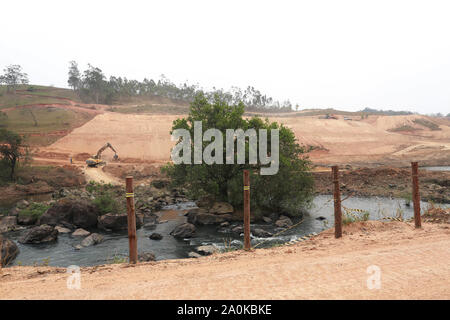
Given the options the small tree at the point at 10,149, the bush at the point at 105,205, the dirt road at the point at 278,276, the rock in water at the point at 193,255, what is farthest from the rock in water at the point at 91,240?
the small tree at the point at 10,149

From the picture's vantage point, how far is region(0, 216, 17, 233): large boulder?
13711 mm

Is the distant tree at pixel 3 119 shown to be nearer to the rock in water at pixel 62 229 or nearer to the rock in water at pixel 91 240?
the rock in water at pixel 62 229

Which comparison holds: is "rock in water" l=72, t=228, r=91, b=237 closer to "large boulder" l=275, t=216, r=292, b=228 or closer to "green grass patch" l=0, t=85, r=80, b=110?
"large boulder" l=275, t=216, r=292, b=228

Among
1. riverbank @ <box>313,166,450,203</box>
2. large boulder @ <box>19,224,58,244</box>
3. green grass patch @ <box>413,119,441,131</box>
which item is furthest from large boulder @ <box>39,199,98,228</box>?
green grass patch @ <box>413,119,441,131</box>

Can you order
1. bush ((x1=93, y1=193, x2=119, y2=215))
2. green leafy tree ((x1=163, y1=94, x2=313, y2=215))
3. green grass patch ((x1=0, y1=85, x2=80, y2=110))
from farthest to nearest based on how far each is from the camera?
green grass patch ((x1=0, y1=85, x2=80, y2=110)) → green leafy tree ((x1=163, y1=94, x2=313, y2=215)) → bush ((x1=93, y1=193, x2=119, y2=215))

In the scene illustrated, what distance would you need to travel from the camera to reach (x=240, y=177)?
50.4 feet

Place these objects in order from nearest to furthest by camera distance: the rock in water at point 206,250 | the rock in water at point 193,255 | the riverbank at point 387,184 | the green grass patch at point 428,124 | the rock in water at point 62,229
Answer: the rock in water at point 193,255 < the rock in water at point 206,250 < the rock in water at point 62,229 < the riverbank at point 387,184 < the green grass patch at point 428,124

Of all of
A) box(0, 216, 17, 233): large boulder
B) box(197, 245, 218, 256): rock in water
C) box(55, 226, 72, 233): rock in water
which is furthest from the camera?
box(0, 216, 17, 233): large boulder

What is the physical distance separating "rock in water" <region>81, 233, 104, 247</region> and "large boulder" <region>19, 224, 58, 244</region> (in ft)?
4.70

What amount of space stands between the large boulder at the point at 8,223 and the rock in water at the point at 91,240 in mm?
4482

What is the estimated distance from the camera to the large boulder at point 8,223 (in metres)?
13.7

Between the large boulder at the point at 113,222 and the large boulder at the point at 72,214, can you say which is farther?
the large boulder at the point at 72,214
